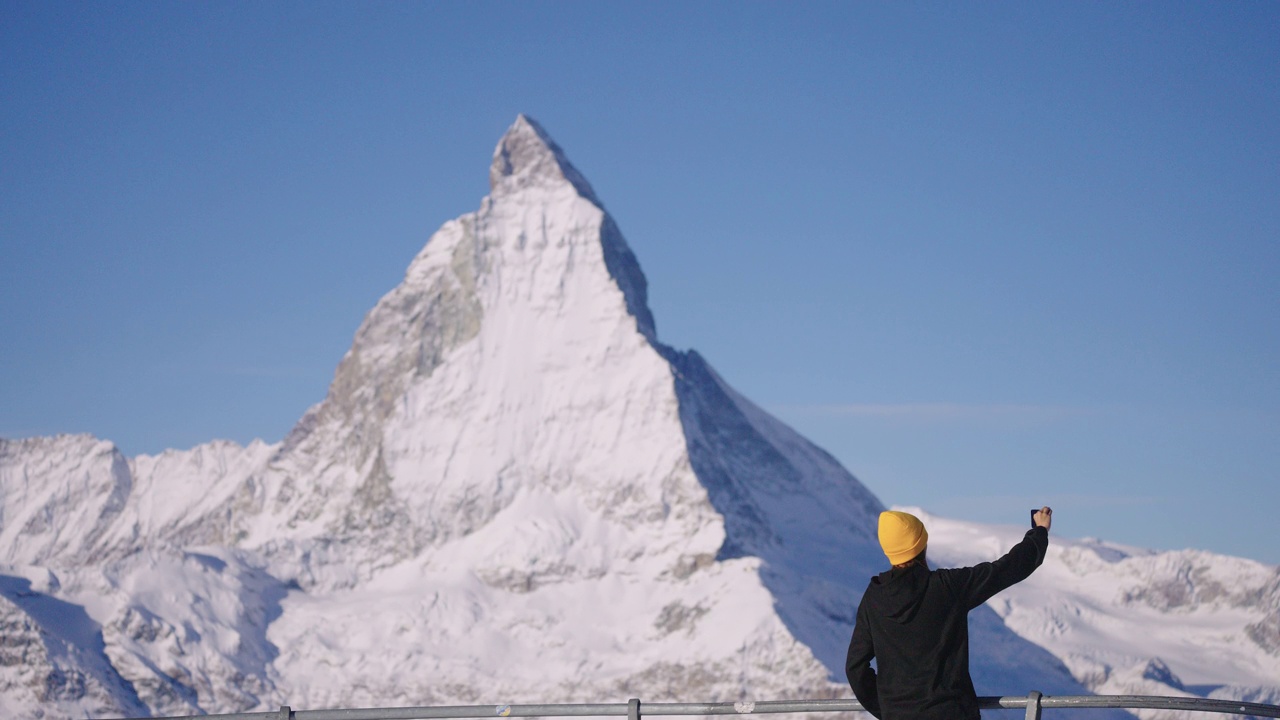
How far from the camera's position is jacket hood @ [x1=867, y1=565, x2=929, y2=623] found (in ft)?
39.2

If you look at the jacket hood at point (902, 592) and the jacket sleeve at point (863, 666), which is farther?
the jacket sleeve at point (863, 666)

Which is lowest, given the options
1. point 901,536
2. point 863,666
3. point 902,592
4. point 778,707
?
point 778,707

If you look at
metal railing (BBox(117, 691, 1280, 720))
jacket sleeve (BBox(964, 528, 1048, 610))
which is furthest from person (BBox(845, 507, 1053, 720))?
metal railing (BBox(117, 691, 1280, 720))

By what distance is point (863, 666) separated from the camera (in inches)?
478

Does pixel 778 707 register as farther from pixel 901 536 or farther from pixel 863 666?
pixel 901 536

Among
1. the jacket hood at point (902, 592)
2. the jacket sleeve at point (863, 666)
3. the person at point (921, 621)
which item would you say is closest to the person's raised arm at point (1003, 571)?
the person at point (921, 621)

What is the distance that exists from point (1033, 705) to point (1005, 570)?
1168mm

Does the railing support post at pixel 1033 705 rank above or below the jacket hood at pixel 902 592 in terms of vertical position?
below

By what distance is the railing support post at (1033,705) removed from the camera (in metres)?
12.2

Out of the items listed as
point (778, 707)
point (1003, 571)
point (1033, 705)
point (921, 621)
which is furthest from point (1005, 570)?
point (778, 707)

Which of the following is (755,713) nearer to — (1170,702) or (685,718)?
(685,718)

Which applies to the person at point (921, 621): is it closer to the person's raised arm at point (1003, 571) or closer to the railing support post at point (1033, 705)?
the person's raised arm at point (1003, 571)

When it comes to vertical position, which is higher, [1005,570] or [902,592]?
[1005,570]

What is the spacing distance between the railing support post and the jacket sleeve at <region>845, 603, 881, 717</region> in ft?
3.61
